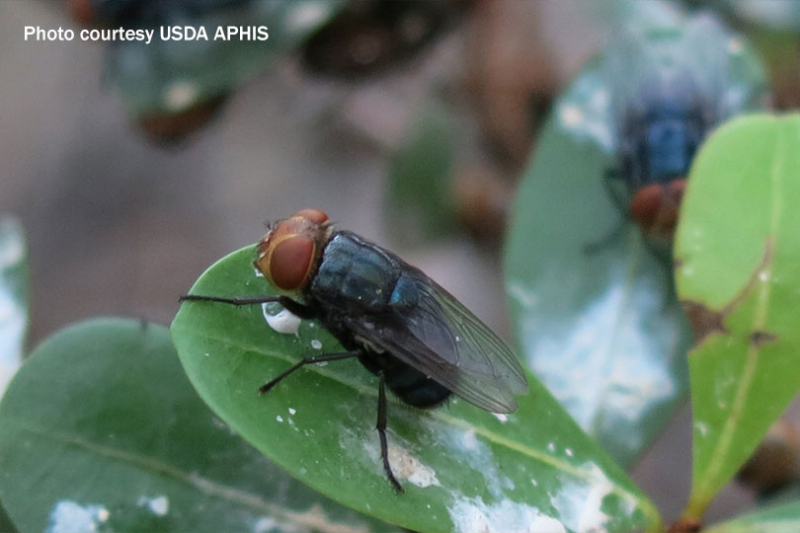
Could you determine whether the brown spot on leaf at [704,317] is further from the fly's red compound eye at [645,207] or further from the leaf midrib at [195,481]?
the leaf midrib at [195,481]

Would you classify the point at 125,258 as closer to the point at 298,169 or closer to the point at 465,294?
the point at 298,169

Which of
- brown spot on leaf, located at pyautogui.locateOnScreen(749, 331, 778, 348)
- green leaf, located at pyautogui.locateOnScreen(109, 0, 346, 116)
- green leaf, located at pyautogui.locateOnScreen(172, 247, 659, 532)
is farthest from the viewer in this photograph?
green leaf, located at pyautogui.locateOnScreen(109, 0, 346, 116)

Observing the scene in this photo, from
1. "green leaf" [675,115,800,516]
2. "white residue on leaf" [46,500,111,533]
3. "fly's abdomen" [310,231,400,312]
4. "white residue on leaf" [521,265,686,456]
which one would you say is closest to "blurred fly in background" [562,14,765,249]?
"white residue on leaf" [521,265,686,456]

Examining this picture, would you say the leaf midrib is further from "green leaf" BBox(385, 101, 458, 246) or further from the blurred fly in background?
"green leaf" BBox(385, 101, 458, 246)

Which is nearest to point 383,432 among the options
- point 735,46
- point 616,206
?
point 616,206

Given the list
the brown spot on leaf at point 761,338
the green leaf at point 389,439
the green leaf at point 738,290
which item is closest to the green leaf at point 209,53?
the green leaf at point 389,439
